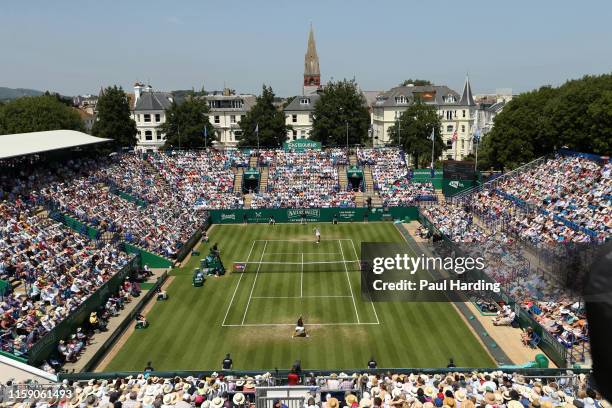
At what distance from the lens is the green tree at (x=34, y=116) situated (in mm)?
78438

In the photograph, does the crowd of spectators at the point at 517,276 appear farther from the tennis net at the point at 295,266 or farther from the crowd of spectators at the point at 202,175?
the crowd of spectators at the point at 202,175

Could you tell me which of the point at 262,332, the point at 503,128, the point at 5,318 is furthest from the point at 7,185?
the point at 503,128

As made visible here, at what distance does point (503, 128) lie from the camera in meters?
63.5

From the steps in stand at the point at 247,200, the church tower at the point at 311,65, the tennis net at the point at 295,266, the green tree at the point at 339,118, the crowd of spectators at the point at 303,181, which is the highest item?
the church tower at the point at 311,65

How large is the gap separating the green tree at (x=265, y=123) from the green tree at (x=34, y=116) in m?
28.1

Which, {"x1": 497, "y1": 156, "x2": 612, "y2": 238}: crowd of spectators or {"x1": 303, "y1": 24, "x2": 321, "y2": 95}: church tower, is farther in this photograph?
{"x1": 303, "y1": 24, "x2": 321, "y2": 95}: church tower

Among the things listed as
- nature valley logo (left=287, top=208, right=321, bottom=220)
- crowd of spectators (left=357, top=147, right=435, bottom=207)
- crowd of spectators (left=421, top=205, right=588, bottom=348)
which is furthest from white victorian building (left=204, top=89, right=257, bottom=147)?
crowd of spectators (left=421, top=205, right=588, bottom=348)

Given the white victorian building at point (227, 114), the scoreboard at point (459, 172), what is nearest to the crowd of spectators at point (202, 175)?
the scoreboard at point (459, 172)

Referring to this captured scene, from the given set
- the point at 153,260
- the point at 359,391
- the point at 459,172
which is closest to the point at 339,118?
the point at 459,172

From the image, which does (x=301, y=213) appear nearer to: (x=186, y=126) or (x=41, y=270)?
(x=41, y=270)

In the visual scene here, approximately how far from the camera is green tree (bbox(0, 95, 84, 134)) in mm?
78438

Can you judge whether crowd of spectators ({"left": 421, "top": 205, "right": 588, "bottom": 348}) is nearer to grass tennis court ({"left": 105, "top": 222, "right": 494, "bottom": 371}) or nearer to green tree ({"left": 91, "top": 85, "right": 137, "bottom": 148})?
grass tennis court ({"left": 105, "top": 222, "right": 494, "bottom": 371})

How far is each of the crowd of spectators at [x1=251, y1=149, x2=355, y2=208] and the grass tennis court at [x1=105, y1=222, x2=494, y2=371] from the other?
54.4ft

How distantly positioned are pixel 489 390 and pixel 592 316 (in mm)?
14999
